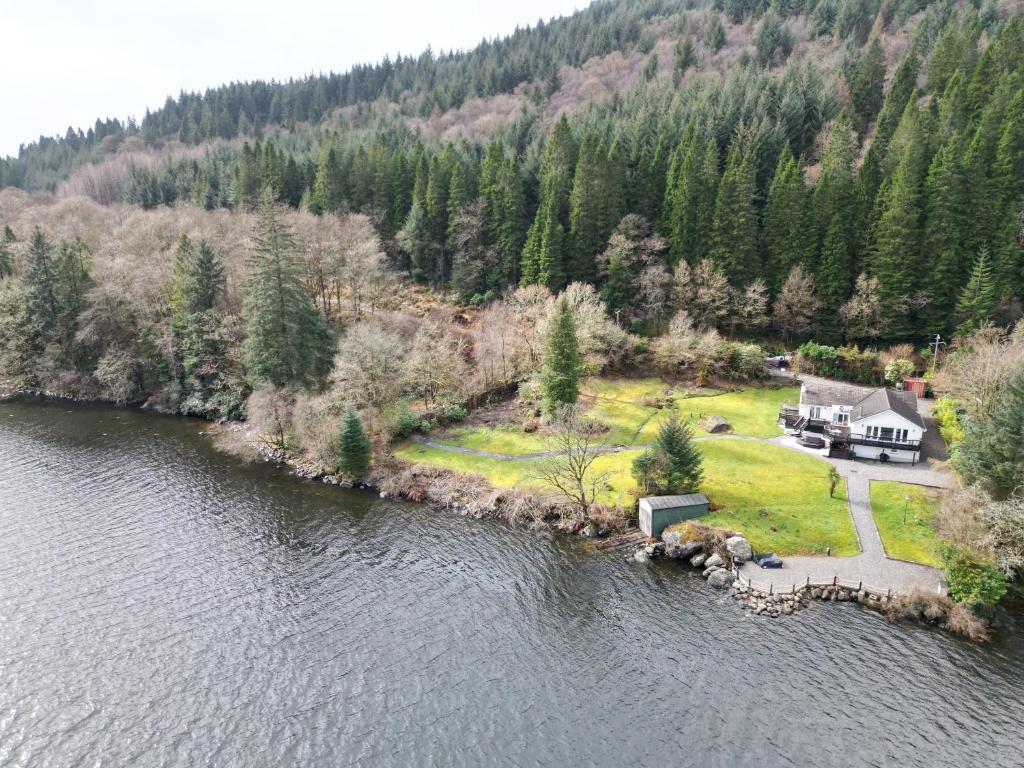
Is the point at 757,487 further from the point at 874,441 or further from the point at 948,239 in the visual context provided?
the point at 948,239

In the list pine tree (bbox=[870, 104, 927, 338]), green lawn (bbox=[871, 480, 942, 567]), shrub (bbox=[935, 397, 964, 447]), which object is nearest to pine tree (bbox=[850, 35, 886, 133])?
pine tree (bbox=[870, 104, 927, 338])

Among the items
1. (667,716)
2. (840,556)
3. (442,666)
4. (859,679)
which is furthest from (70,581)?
(840,556)

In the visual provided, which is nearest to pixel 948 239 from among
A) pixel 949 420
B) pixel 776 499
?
pixel 949 420

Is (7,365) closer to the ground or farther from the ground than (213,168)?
closer to the ground

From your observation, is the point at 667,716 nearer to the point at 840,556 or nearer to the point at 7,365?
the point at 840,556

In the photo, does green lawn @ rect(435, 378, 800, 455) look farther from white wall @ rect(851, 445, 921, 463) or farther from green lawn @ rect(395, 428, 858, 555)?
white wall @ rect(851, 445, 921, 463)

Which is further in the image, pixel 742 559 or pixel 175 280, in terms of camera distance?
pixel 175 280
